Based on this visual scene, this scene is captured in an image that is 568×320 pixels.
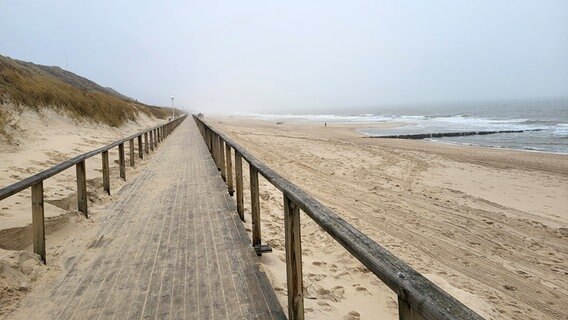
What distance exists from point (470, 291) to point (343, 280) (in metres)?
1.50

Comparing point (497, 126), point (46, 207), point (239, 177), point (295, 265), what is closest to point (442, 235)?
point (239, 177)

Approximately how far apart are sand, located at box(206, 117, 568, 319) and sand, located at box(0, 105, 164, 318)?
2.08 metres

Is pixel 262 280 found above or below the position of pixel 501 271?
above

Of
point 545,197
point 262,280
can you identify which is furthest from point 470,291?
point 545,197

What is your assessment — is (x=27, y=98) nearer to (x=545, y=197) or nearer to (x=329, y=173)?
(x=329, y=173)

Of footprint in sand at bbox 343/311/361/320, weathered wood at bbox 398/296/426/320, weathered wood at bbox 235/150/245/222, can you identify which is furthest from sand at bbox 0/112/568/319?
weathered wood at bbox 398/296/426/320

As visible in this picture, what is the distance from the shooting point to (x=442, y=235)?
5801 mm

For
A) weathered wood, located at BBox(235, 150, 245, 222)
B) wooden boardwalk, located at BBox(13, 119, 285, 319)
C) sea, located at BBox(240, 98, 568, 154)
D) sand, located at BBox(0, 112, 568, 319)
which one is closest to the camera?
wooden boardwalk, located at BBox(13, 119, 285, 319)

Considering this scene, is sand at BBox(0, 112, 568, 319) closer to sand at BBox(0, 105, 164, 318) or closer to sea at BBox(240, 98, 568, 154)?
sand at BBox(0, 105, 164, 318)

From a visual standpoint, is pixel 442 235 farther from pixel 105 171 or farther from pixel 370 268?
pixel 105 171

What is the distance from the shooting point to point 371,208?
7137 mm

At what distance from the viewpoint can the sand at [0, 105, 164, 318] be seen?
10.5 ft

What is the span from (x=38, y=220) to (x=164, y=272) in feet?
4.41

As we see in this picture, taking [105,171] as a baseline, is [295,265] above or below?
below
